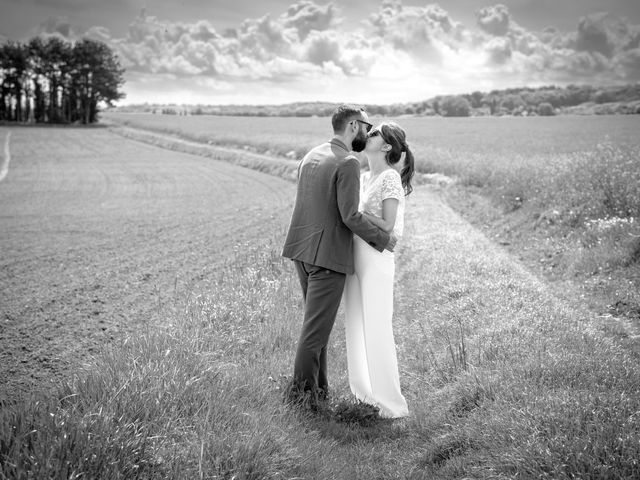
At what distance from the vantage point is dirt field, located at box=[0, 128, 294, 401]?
703 cm

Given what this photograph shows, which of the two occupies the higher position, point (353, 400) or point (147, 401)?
point (147, 401)

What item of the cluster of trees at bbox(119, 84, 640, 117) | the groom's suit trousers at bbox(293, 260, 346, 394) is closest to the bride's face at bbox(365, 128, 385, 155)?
the groom's suit trousers at bbox(293, 260, 346, 394)

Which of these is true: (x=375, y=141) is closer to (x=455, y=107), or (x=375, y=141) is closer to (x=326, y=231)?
(x=326, y=231)

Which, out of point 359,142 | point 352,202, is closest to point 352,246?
point 352,202

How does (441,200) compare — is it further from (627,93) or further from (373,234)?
(627,93)

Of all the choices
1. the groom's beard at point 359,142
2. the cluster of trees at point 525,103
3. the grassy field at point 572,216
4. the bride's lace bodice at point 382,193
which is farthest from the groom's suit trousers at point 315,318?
the cluster of trees at point 525,103

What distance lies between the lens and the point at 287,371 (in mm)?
5133

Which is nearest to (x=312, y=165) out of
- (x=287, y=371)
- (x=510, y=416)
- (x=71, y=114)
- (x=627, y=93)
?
(x=287, y=371)

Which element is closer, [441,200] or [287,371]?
[287,371]

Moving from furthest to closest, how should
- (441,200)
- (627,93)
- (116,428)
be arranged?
(627,93)
(441,200)
(116,428)

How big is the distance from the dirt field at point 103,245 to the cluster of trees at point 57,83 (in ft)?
191

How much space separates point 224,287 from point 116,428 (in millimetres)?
5165

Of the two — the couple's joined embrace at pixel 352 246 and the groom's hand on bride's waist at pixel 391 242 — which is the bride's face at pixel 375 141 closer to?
the couple's joined embrace at pixel 352 246

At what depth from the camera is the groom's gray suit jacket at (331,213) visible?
4301 millimetres
